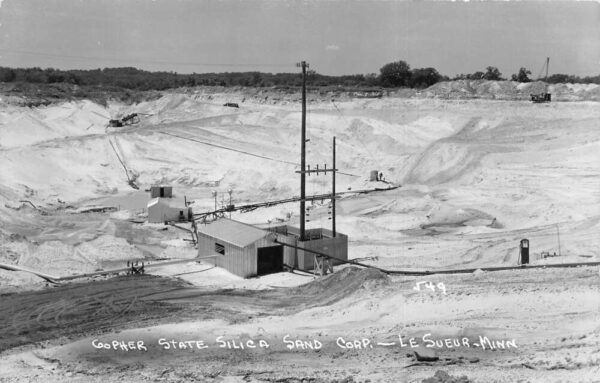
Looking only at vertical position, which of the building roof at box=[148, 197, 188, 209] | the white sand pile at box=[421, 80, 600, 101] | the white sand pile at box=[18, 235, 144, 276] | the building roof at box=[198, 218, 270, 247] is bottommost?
the white sand pile at box=[18, 235, 144, 276]

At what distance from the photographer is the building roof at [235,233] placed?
925 inches

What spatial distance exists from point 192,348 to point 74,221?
2100 centimetres

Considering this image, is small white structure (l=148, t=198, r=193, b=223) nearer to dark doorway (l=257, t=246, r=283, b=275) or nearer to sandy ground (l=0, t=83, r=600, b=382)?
sandy ground (l=0, t=83, r=600, b=382)

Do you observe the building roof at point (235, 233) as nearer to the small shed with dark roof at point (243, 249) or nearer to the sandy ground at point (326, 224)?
the small shed with dark roof at point (243, 249)

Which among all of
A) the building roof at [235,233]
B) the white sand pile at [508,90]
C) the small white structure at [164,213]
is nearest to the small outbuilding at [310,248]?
the building roof at [235,233]

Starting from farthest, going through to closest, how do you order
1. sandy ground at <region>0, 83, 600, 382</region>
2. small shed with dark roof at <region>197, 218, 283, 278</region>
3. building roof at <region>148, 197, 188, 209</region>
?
building roof at <region>148, 197, 188, 209</region>
small shed with dark roof at <region>197, 218, 283, 278</region>
sandy ground at <region>0, 83, 600, 382</region>

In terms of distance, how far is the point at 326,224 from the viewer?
32906 mm

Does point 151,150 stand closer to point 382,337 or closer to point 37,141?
point 37,141

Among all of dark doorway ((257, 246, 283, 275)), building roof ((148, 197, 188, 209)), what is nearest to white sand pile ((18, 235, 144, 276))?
dark doorway ((257, 246, 283, 275))

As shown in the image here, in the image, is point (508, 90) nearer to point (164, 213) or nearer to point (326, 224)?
point (326, 224)

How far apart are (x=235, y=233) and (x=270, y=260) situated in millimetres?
1736

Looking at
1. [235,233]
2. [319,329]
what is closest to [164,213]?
[235,233]

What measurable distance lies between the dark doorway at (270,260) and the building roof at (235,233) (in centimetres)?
54

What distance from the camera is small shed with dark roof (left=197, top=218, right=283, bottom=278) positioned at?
23.1 metres
